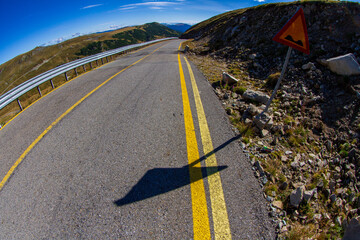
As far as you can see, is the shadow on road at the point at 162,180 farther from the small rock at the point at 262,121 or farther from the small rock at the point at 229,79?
the small rock at the point at 229,79

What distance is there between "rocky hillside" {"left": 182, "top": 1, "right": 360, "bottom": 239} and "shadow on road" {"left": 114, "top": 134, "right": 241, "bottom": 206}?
0.84m

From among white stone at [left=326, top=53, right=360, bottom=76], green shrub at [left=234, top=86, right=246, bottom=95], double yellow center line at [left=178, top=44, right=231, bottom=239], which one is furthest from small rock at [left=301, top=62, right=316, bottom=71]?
double yellow center line at [left=178, top=44, right=231, bottom=239]

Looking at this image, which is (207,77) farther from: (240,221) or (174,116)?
(240,221)

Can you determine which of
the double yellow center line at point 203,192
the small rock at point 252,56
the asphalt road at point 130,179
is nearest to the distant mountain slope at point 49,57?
the small rock at point 252,56

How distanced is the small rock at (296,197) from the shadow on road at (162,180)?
34.1 inches

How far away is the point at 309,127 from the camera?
149 inches

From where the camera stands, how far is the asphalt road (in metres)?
1.91

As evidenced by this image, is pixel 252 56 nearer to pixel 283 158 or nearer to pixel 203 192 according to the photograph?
pixel 283 158

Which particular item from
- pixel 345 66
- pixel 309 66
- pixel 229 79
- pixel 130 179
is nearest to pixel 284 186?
pixel 130 179

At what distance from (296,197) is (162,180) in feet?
5.54

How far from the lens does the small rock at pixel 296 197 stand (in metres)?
2.12

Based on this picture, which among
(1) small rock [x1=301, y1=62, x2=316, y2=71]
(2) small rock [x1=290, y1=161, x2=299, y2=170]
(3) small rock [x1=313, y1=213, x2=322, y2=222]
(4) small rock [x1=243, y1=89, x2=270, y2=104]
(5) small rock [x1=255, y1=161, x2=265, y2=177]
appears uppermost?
(1) small rock [x1=301, y1=62, x2=316, y2=71]

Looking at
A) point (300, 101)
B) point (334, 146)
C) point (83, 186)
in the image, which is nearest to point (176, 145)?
point (83, 186)

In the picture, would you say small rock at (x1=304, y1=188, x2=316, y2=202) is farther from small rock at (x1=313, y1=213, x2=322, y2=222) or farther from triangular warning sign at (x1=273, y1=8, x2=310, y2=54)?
triangular warning sign at (x1=273, y1=8, x2=310, y2=54)
